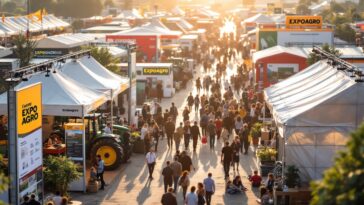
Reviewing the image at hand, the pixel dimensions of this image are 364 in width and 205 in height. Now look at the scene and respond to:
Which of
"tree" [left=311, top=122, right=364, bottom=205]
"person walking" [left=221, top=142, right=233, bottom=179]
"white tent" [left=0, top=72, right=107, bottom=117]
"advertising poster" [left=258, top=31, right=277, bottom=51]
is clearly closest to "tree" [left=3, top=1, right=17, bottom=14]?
"advertising poster" [left=258, top=31, right=277, bottom=51]

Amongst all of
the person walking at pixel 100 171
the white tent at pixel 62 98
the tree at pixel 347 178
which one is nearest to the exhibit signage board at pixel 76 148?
the person walking at pixel 100 171

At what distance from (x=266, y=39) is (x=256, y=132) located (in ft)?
70.8

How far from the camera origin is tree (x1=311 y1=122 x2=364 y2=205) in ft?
21.8

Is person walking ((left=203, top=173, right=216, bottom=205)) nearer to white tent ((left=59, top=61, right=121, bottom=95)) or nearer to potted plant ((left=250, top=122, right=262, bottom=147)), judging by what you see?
white tent ((left=59, top=61, right=121, bottom=95))

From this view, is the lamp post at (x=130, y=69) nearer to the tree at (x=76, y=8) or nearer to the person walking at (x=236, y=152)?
the person walking at (x=236, y=152)

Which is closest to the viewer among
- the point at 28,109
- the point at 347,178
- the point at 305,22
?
the point at 347,178

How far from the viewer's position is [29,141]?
1603cm

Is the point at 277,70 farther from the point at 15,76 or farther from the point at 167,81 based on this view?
the point at 15,76

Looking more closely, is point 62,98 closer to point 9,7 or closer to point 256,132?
point 256,132

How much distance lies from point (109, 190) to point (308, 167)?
16.6ft

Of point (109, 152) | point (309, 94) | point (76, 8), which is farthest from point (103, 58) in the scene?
point (76, 8)

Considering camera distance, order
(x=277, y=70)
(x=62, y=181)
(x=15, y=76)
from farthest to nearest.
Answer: (x=277, y=70), (x=62, y=181), (x=15, y=76)

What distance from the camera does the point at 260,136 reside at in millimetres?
25578

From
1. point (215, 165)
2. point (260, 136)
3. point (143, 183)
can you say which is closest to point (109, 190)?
point (143, 183)
